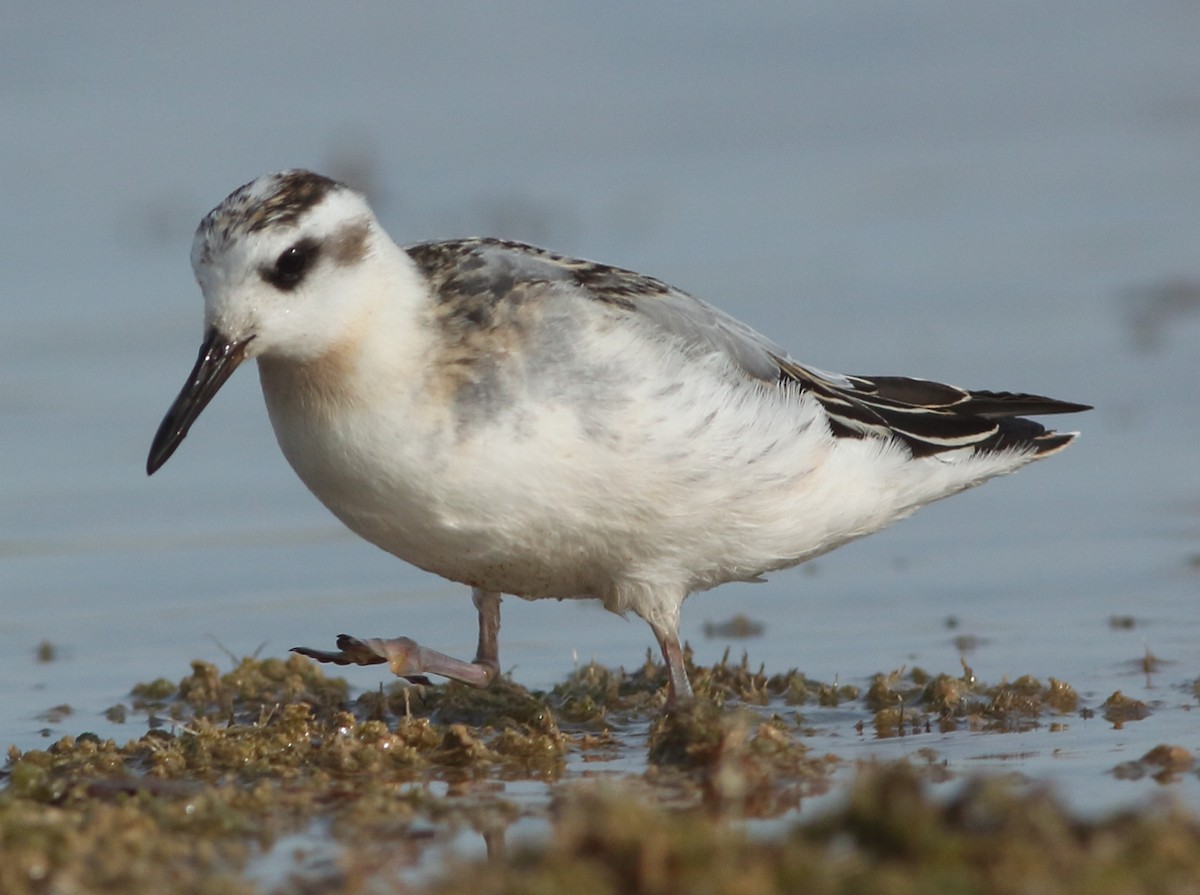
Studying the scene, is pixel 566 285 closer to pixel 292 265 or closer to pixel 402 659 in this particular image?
pixel 292 265

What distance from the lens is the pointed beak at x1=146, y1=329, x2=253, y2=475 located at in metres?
7.38

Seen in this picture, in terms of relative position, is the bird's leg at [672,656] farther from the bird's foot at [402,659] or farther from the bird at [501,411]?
the bird's foot at [402,659]

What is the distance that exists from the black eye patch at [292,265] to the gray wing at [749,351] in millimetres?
531

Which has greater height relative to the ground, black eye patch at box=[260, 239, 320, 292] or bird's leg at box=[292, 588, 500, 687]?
black eye patch at box=[260, 239, 320, 292]

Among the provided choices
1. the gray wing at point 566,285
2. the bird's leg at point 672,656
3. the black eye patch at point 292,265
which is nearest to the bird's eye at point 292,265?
Answer: the black eye patch at point 292,265

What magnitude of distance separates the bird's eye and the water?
92.3 inches

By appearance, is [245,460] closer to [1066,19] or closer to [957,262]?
[957,262]

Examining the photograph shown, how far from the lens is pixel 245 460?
1266cm

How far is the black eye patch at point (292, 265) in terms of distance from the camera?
7.41 m

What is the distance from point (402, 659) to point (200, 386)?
53.4 inches

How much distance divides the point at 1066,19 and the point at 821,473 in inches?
647

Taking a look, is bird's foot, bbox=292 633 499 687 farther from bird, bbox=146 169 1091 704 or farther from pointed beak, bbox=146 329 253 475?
pointed beak, bbox=146 329 253 475

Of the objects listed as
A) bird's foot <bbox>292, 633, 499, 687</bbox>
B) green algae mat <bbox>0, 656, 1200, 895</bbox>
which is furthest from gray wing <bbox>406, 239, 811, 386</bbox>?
green algae mat <bbox>0, 656, 1200, 895</bbox>

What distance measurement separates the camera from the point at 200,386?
748 centimetres
